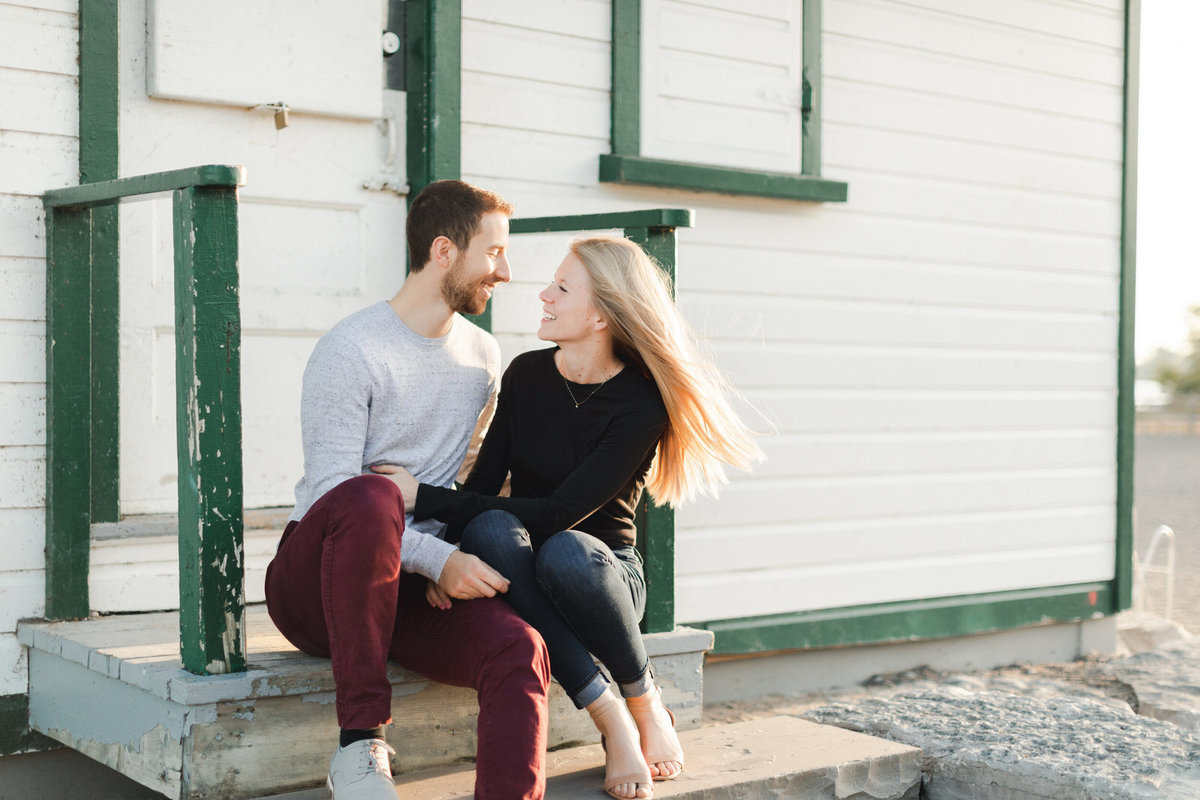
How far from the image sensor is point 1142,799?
2.90 m

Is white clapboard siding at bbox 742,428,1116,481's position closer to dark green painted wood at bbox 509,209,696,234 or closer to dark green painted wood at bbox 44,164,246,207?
dark green painted wood at bbox 509,209,696,234

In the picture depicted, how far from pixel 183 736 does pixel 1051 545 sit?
13.8ft

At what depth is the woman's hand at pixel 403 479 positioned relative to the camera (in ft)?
9.40

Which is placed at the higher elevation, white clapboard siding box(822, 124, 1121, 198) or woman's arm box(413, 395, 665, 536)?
white clapboard siding box(822, 124, 1121, 198)

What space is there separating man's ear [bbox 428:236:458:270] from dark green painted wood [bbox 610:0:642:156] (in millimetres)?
1553

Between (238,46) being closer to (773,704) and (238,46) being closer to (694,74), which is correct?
(694,74)

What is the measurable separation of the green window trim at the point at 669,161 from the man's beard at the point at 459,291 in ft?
4.87

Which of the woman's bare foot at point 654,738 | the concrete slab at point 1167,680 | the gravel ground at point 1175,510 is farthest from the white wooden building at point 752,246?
the gravel ground at point 1175,510

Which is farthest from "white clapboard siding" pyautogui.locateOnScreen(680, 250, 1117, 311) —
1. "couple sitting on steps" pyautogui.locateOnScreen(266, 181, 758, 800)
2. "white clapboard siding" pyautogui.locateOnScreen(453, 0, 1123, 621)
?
"couple sitting on steps" pyautogui.locateOnScreen(266, 181, 758, 800)

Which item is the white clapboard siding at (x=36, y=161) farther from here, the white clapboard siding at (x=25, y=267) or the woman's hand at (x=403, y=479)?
the woman's hand at (x=403, y=479)

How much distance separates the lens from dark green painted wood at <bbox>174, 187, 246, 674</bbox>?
8.79ft

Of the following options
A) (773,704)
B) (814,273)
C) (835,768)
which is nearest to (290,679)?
(835,768)

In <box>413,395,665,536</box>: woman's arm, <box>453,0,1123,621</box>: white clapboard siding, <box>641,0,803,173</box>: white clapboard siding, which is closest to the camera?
<box>413,395,665,536</box>: woman's arm

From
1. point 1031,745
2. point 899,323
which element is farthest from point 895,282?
point 1031,745
